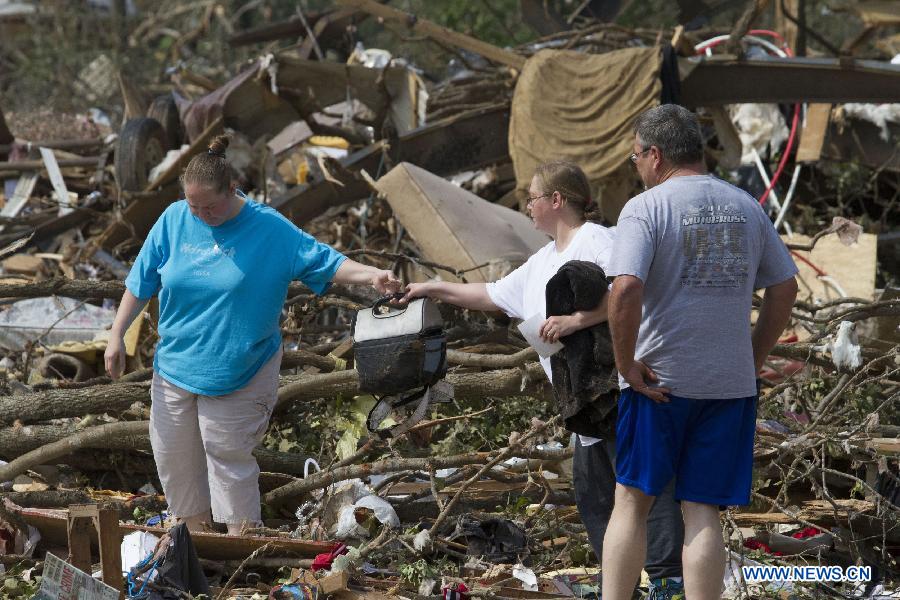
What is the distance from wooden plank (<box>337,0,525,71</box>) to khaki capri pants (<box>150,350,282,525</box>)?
483cm

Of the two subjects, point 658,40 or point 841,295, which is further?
point 658,40

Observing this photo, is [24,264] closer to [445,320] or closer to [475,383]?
[445,320]

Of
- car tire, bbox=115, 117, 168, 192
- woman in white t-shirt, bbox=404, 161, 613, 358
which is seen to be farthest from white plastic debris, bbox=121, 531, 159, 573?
car tire, bbox=115, 117, 168, 192

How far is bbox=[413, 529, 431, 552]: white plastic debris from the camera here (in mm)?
4199

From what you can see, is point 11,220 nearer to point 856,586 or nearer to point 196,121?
point 196,121

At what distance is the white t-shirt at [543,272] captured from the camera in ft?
11.5

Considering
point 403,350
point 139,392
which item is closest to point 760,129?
point 139,392

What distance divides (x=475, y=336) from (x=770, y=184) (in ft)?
13.1

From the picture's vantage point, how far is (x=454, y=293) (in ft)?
13.2

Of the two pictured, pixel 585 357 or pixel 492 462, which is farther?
pixel 492 462

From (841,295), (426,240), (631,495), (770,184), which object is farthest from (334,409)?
(770,184)

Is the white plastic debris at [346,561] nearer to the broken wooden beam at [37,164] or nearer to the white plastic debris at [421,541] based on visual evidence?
the white plastic debris at [421,541]

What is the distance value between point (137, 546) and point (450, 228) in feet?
9.53

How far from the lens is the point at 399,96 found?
31.0 feet
